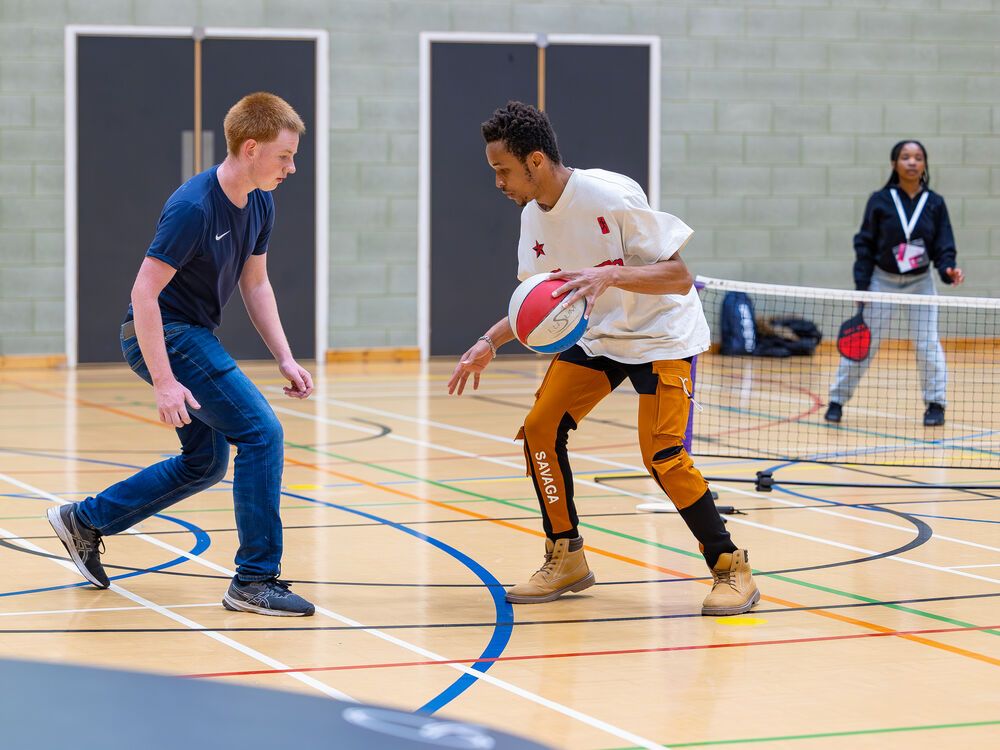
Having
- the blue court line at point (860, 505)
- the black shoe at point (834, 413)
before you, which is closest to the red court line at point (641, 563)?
the blue court line at point (860, 505)

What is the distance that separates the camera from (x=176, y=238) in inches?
184

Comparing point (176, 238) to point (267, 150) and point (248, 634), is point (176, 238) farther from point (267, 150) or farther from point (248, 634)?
point (248, 634)

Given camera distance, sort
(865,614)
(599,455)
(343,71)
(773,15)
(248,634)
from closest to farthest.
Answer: (248,634), (865,614), (599,455), (343,71), (773,15)

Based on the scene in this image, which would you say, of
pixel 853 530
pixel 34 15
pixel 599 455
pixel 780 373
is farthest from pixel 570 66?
pixel 853 530

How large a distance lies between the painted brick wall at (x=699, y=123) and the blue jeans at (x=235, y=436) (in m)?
10.1

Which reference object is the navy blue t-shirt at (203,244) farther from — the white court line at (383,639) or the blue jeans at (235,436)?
the white court line at (383,639)

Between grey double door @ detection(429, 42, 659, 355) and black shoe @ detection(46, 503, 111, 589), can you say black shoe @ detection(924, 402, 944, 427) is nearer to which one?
grey double door @ detection(429, 42, 659, 355)

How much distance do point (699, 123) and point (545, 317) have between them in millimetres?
11975

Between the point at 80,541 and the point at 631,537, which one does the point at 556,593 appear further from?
the point at 80,541

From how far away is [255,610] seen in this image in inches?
191

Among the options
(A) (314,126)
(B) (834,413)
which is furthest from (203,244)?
(A) (314,126)

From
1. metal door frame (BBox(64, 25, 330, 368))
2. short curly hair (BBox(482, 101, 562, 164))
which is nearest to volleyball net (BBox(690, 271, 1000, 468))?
short curly hair (BBox(482, 101, 562, 164))

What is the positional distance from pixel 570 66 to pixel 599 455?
786cm

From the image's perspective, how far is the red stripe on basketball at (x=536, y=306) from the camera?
15.4ft
